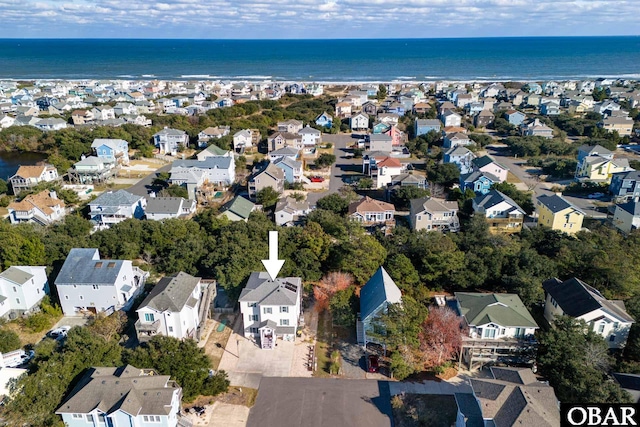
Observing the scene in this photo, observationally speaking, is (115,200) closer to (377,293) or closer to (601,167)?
(377,293)

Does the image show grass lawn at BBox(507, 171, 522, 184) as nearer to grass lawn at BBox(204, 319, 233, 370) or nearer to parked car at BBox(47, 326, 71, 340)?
grass lawn at BBox(204, 319, 233, 370)

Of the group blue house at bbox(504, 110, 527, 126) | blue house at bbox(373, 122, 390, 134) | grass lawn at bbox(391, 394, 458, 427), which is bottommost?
grass lawn at bbox(391, 394, 458, 427)

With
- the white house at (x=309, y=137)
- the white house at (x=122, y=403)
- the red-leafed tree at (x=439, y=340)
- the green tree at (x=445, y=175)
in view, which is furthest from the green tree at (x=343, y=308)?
the white house at (x=309, y=137)

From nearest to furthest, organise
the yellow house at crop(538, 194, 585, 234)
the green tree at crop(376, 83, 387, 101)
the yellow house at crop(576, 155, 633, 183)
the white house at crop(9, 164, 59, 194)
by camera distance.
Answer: the yellow house at crop(538, 194, 585, 234) → the white house at crop(9, 164, 59, 194) → the yellow house at crop(576, 155, 633, 183) → the green tree at crop(376, 83, 387, 101)

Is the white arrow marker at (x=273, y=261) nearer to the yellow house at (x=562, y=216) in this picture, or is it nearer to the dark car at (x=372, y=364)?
the dark car at (x=372, y=364)

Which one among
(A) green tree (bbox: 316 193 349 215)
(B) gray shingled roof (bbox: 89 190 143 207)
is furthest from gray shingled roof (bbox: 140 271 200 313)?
(B) gray shingled roof (bbox: 89 190 143 207)

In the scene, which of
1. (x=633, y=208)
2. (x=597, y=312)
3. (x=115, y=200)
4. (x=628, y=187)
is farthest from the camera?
(x=628, y=187)

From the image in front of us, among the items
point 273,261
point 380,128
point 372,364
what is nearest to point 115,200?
point 273,261
